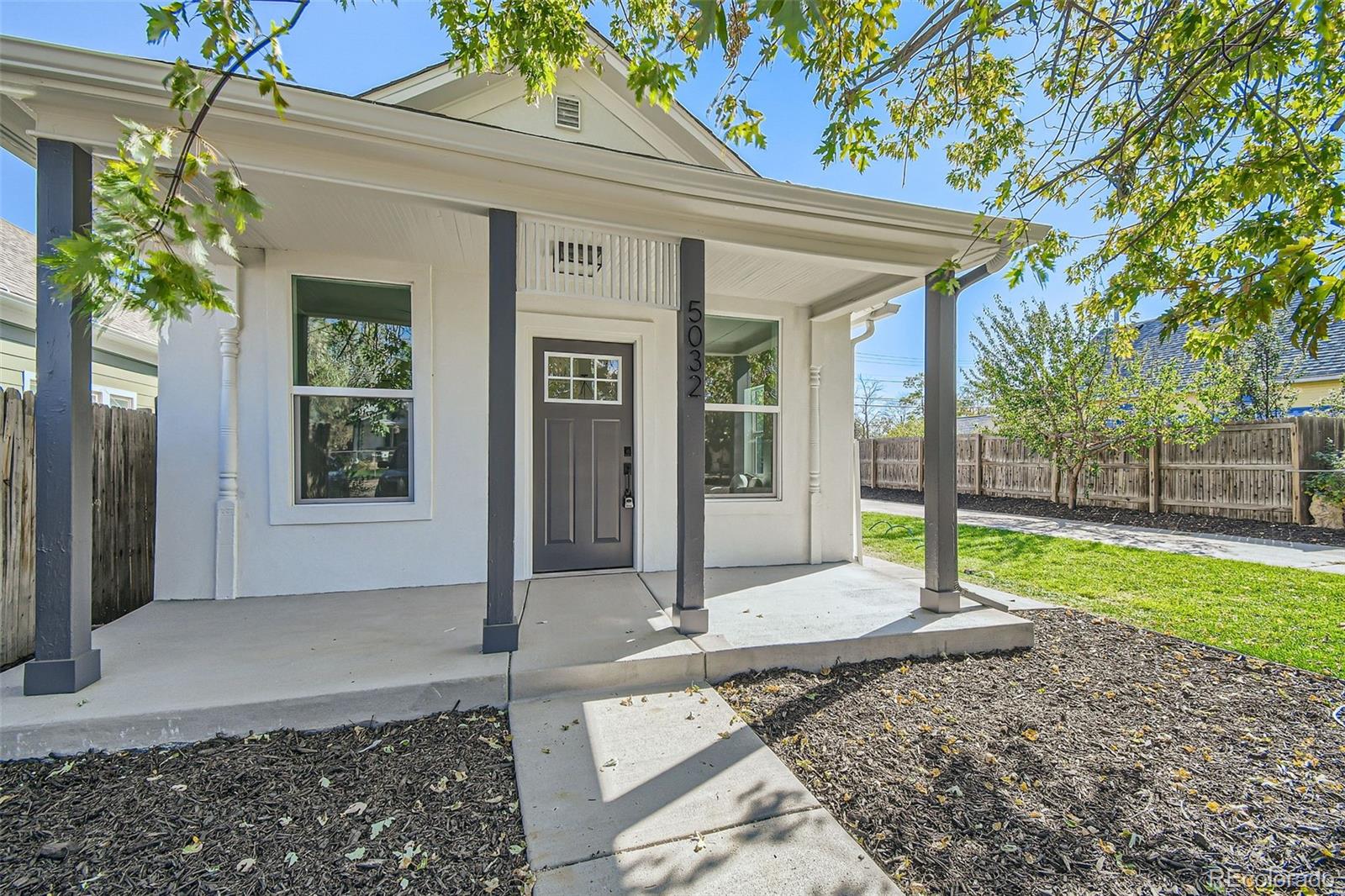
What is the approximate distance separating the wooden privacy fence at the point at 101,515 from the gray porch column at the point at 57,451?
0.43m

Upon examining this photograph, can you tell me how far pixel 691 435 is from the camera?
11.3 feet

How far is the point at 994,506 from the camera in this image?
1148 cm

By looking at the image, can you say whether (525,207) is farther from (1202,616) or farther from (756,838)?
(1202,616)

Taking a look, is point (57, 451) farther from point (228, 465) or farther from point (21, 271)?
point (21, 271)

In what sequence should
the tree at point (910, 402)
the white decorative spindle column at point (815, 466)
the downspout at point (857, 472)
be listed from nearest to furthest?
the white decorative spindle column at point (815, 466) < the downspout at point (857, 472) < the tree at point (910, 402)

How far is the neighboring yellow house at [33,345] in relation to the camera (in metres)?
6.09

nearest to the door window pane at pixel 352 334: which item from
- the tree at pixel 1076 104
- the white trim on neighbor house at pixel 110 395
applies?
the tree at pixel 1076 104

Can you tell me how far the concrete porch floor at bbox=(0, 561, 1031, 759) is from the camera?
8.04ft

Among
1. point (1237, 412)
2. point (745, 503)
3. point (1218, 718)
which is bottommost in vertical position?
point (1218, 718)

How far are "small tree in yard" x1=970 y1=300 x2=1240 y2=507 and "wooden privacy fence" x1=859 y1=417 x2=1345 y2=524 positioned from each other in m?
0.32

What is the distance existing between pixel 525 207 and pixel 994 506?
11.5 meters

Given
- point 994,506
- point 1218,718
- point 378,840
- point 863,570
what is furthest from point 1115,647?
point 994,506

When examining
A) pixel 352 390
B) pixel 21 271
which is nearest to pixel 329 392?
pixel 352 390

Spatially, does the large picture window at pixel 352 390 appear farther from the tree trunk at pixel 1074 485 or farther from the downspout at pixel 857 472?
the tree trunk at pixel 1074 485
